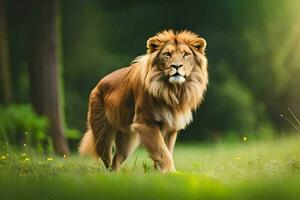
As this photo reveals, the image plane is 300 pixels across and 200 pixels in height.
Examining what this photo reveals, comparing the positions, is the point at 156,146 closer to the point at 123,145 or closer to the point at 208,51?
the point at 123,145

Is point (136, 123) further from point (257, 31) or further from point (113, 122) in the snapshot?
point (257, 31)

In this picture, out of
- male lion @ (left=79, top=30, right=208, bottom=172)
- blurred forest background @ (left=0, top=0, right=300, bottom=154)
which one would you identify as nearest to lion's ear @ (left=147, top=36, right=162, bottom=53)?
male lion @ (left=79, top=30, right=208, bottom=172)

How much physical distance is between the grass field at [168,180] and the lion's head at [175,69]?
0.58 m

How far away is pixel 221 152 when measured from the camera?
26.3 ft

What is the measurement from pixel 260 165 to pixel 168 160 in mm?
701

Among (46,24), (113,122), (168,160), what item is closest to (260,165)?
(168,160)

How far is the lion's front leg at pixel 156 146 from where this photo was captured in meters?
7.00

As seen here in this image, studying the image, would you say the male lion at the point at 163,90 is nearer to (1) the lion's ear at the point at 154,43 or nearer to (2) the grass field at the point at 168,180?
(1) the lion's ear at the point at 154,43

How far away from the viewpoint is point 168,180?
5875mm

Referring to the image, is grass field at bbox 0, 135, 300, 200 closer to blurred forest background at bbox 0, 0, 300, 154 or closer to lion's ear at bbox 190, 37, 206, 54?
lion's ear at bbox 190, 37, 206, 54

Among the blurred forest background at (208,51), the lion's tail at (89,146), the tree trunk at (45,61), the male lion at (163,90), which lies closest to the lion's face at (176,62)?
the male lion at (163,90)

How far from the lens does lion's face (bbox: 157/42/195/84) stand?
712cm

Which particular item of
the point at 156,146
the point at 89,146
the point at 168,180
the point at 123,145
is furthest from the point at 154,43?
the point at 168,180

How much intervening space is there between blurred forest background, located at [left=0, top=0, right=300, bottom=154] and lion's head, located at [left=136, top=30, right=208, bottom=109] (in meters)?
3.90
